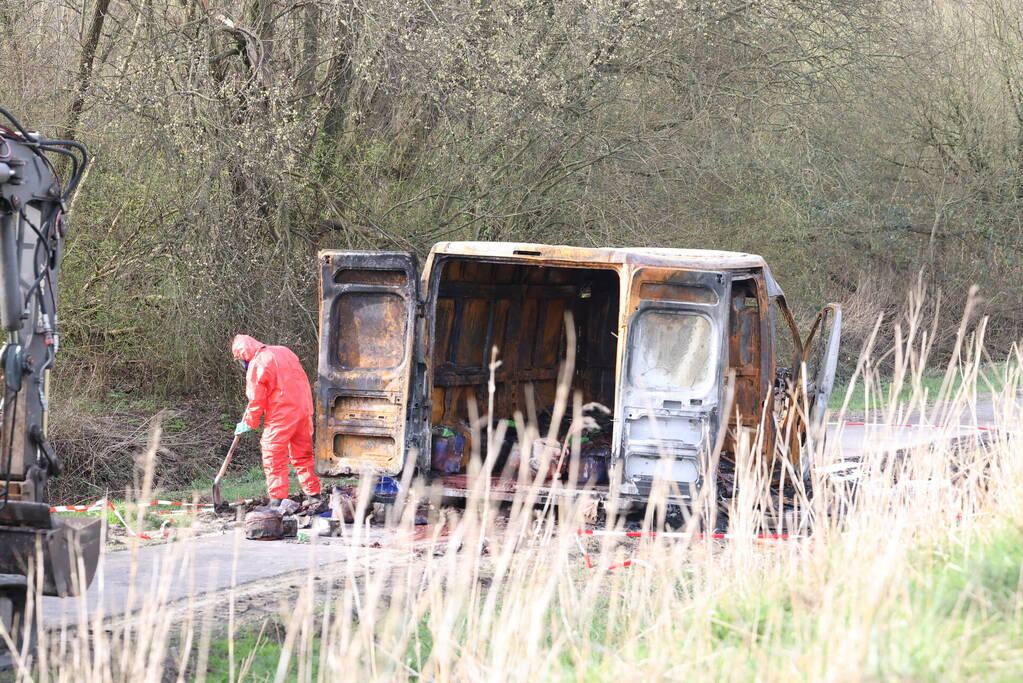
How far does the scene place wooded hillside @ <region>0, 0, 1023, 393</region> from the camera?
14.4 metres

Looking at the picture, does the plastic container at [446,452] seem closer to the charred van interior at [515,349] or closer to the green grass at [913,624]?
the charred van interior at [515,349]

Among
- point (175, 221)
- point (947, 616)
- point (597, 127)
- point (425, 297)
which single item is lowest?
point (947, 616)

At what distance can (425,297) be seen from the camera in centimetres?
1048

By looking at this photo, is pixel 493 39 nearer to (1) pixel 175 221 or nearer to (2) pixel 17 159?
(1) pixel 175 221

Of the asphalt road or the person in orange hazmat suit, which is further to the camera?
the person in orange hazmat suit

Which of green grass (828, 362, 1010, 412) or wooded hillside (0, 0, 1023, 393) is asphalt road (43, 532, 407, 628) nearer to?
wooded hillside (0, 0, 1023, 393)

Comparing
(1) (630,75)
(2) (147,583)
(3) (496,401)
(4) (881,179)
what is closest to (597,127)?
(1) (630,75)

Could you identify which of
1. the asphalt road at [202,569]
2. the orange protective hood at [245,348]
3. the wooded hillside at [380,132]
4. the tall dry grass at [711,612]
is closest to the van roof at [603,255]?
the orange protective hood at [245,348]

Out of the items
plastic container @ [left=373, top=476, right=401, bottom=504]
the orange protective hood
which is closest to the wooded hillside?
the orange protective hood

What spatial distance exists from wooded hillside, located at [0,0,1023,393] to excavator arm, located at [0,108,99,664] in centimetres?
735

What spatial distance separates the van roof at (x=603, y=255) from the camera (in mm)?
9789

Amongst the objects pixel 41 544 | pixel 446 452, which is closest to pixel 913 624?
pixel 41 544

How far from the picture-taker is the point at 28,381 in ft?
21.4

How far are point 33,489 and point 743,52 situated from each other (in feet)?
46.9
